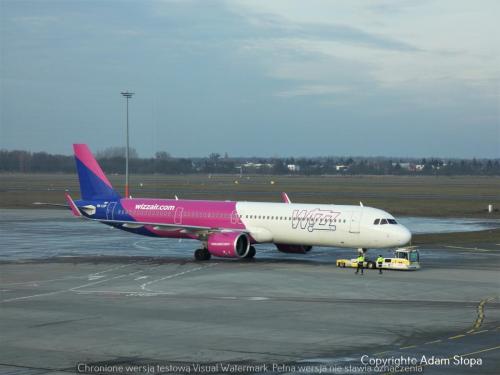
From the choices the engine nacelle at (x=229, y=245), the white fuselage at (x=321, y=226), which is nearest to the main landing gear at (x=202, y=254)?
the engine nacelle at (x=229, y=245)

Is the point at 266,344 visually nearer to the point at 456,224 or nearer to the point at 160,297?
the point at 160,297

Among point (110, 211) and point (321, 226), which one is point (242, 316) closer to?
point (321, 226)

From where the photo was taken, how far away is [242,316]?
32.0 m

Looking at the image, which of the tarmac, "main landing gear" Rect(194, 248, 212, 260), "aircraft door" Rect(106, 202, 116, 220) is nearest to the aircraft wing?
"main landing gear" Rect(194, 248, 212, 260)

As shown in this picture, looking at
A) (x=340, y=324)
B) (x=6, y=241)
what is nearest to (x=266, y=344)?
(x=340, y=324)

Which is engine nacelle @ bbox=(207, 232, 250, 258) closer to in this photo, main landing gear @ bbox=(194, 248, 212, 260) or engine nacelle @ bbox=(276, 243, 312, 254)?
main landing gear @ bbox=(194, 248, 212, 260)

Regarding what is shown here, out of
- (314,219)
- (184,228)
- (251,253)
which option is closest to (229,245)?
(251,253)

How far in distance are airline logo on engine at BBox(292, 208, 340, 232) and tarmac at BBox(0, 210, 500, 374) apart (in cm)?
238

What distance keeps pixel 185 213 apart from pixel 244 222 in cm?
425

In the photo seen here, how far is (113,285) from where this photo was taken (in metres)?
40.7

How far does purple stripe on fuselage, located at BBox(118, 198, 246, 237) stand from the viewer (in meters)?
52.7

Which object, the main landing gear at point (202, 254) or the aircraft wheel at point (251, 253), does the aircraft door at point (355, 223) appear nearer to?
the aircraft wheel at point (251, 253)

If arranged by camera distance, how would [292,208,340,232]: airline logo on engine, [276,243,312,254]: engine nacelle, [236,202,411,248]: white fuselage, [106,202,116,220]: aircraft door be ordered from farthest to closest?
[106,202,116,220]: aircraft door < [276,243,312,254]: engine nacelle < [292,208,340,232]: airline logo on engine < [236,202,411,248]: white fuselage

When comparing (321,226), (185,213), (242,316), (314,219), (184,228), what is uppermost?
(185,213)
